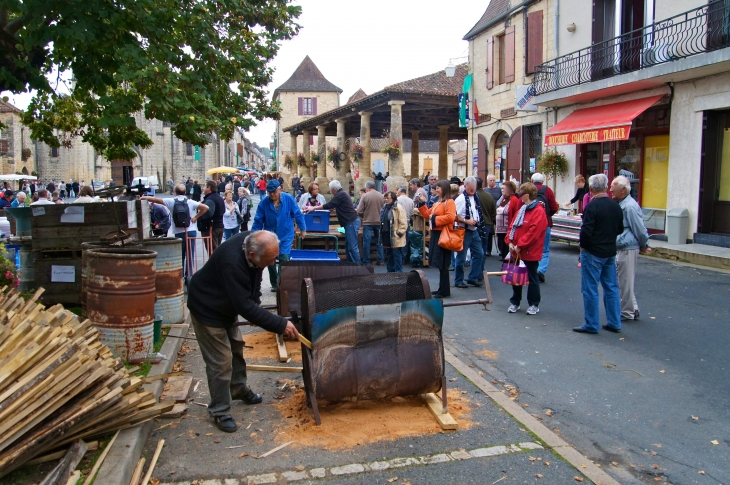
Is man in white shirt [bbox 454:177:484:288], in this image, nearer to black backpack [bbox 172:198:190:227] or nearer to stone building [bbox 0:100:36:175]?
black backpack [bbox 172:198:190:227]

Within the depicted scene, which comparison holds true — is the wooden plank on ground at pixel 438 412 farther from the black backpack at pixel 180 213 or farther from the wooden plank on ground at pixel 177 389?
the black backpack at pixel 180 213

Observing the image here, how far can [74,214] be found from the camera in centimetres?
751

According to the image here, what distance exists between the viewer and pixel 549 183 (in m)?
19.3

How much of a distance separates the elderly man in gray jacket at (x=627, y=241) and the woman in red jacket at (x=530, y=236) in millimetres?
932

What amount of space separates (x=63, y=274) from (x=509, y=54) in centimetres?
1789

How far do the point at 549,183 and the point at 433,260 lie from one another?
1127cm

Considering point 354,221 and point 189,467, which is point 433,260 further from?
point 189,467

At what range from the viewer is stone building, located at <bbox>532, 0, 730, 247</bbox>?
44.5ft

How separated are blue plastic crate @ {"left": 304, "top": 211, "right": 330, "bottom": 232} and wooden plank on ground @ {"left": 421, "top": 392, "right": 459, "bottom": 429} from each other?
723cm

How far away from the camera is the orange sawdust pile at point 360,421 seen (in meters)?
4.29

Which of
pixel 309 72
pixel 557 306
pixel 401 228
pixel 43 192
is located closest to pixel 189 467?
pixel 557 306

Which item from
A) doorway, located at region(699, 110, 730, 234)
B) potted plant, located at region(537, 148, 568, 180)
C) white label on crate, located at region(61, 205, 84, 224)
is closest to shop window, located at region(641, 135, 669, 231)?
doorway, located at region(699, 110, 730, 234)

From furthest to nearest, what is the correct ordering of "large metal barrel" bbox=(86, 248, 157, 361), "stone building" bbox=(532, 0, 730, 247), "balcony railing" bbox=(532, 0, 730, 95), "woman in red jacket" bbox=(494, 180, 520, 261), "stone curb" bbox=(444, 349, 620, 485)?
"stone building" bbox=(532, 0, 730, 247) < "balcony railing" bbox=(532, 0, 730, 95) < "woman in red jacket" bbox=(494, 180, 520, 261) < "large metal barrel" bbox=(86, 248, 157, 361) < "stone curb" bbox=(444, 349, 620, 485)

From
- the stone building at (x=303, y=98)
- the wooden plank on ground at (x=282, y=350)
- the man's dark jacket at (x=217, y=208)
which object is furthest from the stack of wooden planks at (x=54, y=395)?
the stone building at (x=303, y=98)
